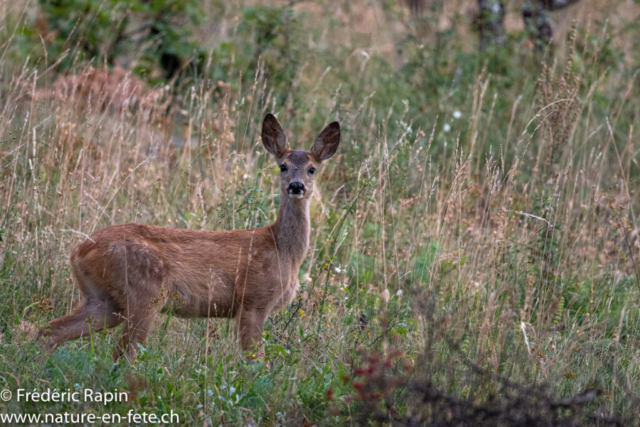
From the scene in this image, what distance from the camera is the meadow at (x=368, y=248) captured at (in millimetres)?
3557

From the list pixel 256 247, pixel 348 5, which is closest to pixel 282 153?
pixel 256 247

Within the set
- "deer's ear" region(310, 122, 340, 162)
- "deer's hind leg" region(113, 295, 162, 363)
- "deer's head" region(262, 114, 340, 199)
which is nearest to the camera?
"deer's hind leg" region(113, 295, 162, 363)

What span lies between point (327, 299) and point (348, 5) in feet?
28.7

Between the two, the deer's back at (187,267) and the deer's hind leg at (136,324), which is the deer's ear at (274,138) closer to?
the deer's back at (187,267)

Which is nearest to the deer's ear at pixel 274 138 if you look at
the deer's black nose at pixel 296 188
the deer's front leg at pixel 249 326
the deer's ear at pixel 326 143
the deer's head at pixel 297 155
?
the deer's head at pixel 297 155

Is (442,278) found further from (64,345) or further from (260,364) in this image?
(64,345)

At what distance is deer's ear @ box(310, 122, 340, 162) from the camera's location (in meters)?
5.36

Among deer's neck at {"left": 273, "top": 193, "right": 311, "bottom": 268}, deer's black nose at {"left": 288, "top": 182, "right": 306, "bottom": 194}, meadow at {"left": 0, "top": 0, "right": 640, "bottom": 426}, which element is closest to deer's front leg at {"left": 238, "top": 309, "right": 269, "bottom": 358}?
meadow at {"left": 0, "top": 0, "right": 640, "bottom": 426}

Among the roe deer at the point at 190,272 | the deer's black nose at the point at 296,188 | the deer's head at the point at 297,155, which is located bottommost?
the roe deer at the point at 190,272

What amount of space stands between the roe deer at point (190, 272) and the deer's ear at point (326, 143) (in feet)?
0.05

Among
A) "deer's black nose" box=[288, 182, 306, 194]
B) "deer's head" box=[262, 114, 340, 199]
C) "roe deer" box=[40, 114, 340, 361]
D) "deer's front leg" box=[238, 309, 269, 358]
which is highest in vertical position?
"deer's head" box=[262, 114, 340, 199]

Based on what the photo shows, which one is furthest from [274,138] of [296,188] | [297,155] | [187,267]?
[187,267]

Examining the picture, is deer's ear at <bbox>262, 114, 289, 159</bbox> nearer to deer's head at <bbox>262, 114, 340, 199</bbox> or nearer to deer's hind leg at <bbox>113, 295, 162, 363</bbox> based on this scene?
deer's head at <bbox>262, 114, 340, 199</bbox>

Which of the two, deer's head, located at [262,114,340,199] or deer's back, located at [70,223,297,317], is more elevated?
deer's head, located at [262,114,340,199]
